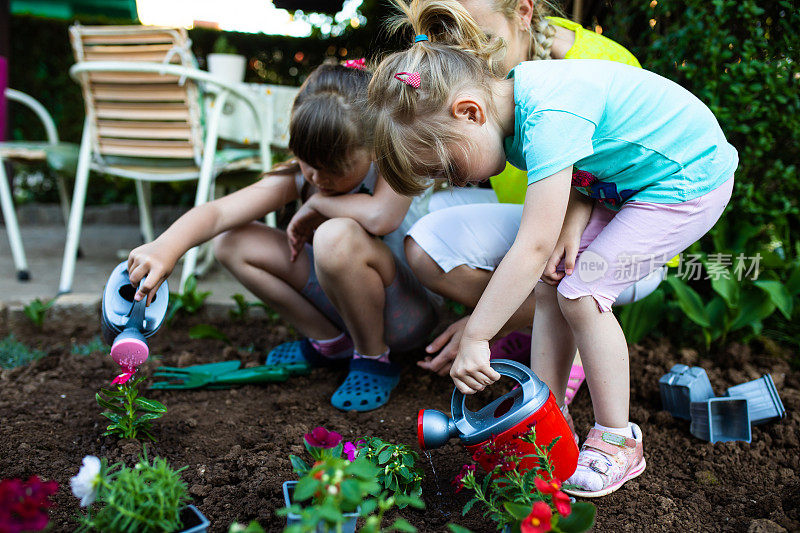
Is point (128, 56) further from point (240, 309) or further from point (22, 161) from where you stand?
point (240, 309)

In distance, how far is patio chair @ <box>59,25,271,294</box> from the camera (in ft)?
8.49

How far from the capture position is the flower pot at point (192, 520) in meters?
0.86

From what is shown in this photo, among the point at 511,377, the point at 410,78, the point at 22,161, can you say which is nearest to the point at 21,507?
the point at 511,377

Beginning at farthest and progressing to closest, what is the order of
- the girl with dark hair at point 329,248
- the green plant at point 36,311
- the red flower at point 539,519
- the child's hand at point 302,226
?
the green plant at point 36,311 → the child's hand at point 302,226 → the girl with dark hair at point 329,248 → the red flower at point 539,519

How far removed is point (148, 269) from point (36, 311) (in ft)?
4.14

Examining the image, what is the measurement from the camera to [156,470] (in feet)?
2.87

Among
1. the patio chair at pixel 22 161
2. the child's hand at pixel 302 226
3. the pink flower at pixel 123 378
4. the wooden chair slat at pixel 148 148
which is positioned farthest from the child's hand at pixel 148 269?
the patio chair at pixel 22 161

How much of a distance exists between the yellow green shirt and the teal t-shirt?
33 centimetres

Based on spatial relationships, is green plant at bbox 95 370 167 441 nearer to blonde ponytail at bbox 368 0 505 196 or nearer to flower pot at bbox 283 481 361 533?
flower pot at bbox 283 481 361 533

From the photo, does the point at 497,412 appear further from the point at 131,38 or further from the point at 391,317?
the point at 131,38

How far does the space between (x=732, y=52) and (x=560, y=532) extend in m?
1.84

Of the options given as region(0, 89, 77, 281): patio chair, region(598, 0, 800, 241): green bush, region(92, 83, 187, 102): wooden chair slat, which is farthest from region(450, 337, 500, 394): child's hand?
region(0, 89, 77, 281): patio chair

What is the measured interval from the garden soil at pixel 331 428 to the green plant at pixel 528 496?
122 mm

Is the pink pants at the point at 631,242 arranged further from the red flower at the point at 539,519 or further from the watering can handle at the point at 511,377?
the red flower at the point at 539,519
